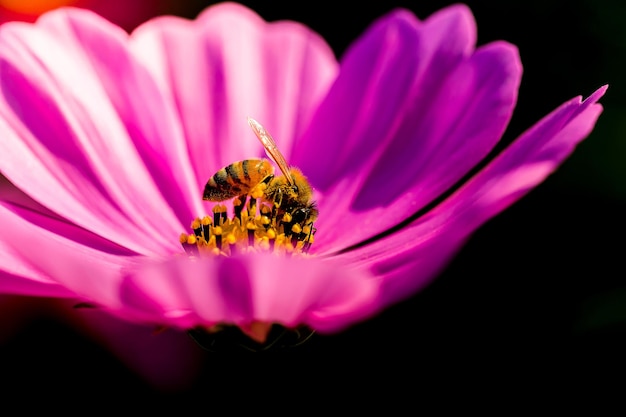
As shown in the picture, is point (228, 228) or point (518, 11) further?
point (518, 11)

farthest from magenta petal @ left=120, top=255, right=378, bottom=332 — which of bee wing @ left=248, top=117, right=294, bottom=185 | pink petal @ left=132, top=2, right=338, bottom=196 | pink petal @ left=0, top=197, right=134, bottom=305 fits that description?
pink petal @ left=132, top=2, right=338, bottom=196

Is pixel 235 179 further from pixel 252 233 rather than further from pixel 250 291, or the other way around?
pixel 250 291

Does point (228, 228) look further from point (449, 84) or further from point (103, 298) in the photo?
point (103, 298)

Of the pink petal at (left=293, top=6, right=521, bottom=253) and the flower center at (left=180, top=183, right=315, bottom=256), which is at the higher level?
the pink petal at (left=293, top=6, right=521, bottom=253)

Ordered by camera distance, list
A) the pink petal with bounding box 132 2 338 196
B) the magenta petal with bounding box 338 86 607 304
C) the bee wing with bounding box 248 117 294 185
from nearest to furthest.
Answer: the magenta petal with bounding box 338 86 607 304
the bee wing with bounding box 248 117 294 185
the pink petal with bounding box 132 2 338 196

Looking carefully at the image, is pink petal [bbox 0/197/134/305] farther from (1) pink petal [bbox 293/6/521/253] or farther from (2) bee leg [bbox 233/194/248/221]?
(1) pink petal [bbox 293/6/521/253]

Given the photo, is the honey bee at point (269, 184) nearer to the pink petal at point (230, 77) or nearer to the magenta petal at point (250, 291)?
the pink petal at point (230, 77)

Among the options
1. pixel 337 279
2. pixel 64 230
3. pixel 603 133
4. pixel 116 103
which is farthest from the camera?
pixel 603 133

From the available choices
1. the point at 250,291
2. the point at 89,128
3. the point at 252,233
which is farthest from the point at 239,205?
the point at 250,291

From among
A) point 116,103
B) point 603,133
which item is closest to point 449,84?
point 603,133
